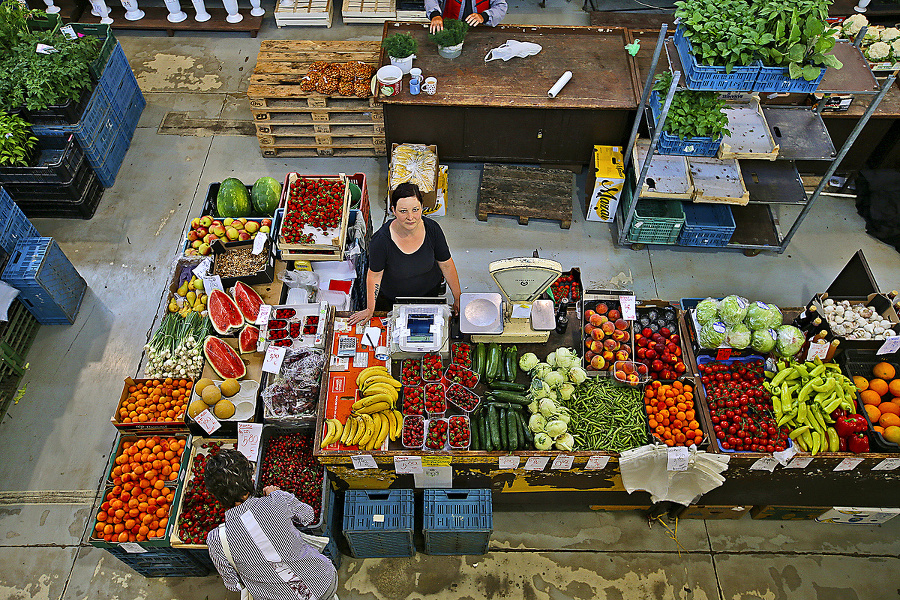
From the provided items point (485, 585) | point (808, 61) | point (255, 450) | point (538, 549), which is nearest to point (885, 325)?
point (808, 61)

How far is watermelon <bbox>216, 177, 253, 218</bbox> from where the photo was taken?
606 centimetres

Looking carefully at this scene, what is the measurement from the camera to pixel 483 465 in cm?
429

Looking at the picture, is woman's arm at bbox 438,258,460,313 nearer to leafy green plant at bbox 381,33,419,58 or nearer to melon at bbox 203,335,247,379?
melon at bbox 203,335,247,379

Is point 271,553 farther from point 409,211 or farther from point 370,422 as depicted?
point 409,211

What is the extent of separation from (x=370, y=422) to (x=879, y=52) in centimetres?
693

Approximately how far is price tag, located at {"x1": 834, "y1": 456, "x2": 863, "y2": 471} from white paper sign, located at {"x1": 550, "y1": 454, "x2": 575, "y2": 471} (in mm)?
1893

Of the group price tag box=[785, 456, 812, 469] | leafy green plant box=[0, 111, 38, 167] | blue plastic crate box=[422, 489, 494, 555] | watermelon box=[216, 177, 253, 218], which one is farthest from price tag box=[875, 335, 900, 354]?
leafy green plant box=[0, 111, 38, 167]

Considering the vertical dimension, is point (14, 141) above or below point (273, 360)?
below

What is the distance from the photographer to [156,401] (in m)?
4.79

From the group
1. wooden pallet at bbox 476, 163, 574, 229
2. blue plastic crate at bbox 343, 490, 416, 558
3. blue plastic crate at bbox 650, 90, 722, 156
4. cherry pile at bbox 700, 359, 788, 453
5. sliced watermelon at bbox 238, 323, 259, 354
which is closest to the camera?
cherry pile at bbox 700, 359, 788, 453

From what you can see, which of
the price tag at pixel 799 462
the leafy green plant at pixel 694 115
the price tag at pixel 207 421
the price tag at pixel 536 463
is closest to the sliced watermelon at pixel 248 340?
the price tag at pixel 207 421

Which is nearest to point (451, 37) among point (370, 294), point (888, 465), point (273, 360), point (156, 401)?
point (370, 294)

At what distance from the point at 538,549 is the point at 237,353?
296 centimetres

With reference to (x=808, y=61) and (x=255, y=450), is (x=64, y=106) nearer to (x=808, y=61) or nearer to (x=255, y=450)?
(x=255, y=450)
